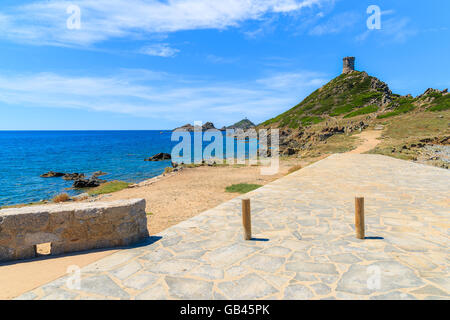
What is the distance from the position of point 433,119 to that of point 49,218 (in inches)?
1692

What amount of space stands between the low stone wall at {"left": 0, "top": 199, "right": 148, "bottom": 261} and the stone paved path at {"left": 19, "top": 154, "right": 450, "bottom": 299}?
562 mm

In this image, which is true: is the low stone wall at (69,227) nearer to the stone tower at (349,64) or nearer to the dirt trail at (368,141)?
the dirt trail at (368,141)

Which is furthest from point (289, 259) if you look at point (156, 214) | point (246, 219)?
point (156, 214)

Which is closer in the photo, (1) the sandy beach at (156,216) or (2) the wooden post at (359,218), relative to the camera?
(1) the sandy beach at (156,216)

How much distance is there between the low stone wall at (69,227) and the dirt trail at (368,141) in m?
24.9

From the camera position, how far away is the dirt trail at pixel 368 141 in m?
26.8

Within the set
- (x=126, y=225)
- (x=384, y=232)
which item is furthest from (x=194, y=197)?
(x=384, y=232)

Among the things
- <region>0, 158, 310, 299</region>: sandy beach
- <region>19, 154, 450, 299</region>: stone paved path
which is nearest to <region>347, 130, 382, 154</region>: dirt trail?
<region>0, 158, 310, 299</region>: sandy beach

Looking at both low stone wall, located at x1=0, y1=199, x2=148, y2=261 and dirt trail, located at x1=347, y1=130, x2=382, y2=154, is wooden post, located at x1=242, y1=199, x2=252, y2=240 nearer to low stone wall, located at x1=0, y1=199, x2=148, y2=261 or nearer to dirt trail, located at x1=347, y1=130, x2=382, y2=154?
low stone wall, located at x1=0, y1=199, x2=148, y2=261

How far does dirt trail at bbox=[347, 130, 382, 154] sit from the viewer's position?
2676cm

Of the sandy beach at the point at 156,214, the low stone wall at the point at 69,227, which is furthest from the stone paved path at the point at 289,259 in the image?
the low stone wall at the point at 69,227

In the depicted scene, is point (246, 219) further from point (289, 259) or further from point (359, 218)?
point (359, 218)

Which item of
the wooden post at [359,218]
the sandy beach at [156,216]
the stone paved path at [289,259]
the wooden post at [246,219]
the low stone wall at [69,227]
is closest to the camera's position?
the stone paved path at [289,259]
